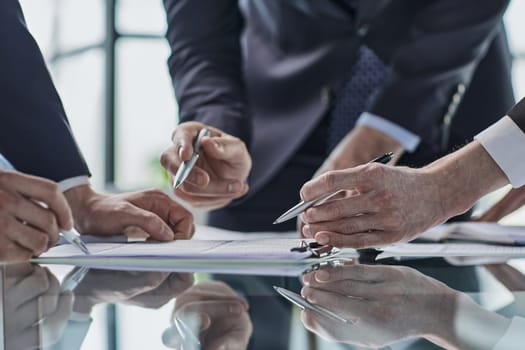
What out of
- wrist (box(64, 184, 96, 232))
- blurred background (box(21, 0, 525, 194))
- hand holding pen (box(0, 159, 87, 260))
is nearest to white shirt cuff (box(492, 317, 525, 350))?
hand holding pen (box(0, 159, 87, 260))

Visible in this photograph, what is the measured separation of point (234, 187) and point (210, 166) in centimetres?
8

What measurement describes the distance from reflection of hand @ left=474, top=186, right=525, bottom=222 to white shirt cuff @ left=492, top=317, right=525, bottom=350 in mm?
779

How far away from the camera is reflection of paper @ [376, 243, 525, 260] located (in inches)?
45.2

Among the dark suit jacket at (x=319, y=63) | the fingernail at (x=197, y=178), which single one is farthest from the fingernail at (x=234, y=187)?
the dark suit jacket at (x=319, y=63)

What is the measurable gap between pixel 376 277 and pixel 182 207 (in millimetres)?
457

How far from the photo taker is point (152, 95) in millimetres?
4418

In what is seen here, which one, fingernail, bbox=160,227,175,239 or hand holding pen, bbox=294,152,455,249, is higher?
hand holding pen, bbox=294,152,455,249

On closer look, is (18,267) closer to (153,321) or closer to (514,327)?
(153,321)

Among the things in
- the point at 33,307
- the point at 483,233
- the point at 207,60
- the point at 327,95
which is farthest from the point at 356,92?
the point at 33,307

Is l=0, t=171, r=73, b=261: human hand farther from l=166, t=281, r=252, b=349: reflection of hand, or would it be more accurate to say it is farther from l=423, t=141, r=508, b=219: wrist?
l=423, t=141, r=508, b=219: wrist

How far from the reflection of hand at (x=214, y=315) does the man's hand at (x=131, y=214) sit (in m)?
0.36

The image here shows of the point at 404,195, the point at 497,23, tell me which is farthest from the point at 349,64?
the point at 404,195

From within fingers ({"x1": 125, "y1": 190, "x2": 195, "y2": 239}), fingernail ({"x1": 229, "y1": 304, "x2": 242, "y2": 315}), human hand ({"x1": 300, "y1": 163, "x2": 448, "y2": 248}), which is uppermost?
fingernail ({"x1": 229, "y1": 304, "x2": 242, "y2": 315})

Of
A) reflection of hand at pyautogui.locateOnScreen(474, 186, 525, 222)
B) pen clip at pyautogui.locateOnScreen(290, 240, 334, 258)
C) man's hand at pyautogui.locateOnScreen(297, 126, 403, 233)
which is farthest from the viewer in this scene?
man's hand at pyautogui.locateOnScreen(297, 126, 403, 233)
